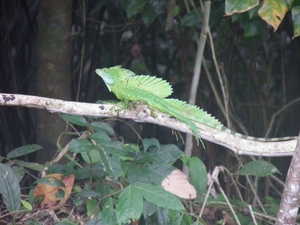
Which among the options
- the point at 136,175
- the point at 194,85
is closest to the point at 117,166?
the point at 136,175

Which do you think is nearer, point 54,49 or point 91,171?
Answer: point 91,171

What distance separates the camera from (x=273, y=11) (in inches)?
86.2

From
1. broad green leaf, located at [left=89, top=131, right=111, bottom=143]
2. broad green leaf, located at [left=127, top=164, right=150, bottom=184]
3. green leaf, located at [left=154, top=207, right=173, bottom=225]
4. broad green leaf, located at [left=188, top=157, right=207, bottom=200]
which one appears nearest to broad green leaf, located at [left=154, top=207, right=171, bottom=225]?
green leaf, located at [left=154, top=207, right=173, bottom=225]

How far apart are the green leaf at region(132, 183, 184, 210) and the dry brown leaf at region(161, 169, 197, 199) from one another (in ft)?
1.31

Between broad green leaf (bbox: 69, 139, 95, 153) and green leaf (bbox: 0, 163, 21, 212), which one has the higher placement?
broad green leaf (bbox: 69, 139, 95, 153)

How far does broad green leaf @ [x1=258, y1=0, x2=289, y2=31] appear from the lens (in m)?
2.18

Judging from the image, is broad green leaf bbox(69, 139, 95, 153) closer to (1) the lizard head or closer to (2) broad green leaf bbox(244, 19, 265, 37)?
(1) the lizard head

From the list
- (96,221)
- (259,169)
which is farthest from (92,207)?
(259,169)

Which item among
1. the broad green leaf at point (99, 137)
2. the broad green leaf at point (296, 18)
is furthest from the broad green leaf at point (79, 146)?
the broad green leaf at point (296, 18)

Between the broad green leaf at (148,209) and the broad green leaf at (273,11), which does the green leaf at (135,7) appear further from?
the broad green leaf at (148,209)

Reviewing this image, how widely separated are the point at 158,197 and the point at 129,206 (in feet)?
0.39

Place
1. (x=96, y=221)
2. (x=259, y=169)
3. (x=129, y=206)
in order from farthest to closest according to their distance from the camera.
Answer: (x=259, y=169) → (x=96, y=221) → (x=129, y=206)

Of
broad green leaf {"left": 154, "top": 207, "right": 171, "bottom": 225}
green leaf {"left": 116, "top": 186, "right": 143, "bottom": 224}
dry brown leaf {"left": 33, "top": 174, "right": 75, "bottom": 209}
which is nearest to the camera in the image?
green leaf {"left": 116, "top": 186, "right": 143, "bottom": 224}

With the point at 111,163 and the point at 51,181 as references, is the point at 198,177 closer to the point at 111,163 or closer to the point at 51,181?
the point at 111,163
